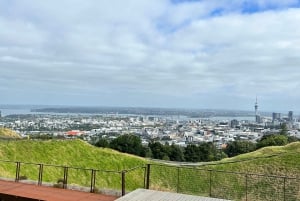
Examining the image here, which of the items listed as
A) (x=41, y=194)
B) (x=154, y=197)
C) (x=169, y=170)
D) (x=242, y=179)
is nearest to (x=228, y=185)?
(x=242, y=179)

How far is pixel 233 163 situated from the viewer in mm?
30406

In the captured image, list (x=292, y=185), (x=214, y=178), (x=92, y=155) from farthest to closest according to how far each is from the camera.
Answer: (x=92, y=155), (x=214, y=178), (x=292, y=185)

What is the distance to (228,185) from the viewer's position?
25109 millimetres

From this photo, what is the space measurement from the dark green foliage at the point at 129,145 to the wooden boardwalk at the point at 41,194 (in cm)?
3276

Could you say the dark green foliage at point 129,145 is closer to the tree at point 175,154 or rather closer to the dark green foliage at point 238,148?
the tree at point 175,154

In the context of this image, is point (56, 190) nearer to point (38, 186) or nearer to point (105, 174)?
point (38, 186)

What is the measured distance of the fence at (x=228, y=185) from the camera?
23.6 meters

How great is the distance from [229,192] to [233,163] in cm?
655

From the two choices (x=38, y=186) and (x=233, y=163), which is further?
(x=233, y=163)

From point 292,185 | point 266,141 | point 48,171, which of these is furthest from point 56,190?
point 266,141

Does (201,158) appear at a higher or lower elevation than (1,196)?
lower

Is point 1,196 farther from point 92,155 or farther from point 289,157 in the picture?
point 289,157

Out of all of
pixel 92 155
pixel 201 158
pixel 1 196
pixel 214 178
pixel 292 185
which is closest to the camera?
pixel 1 196

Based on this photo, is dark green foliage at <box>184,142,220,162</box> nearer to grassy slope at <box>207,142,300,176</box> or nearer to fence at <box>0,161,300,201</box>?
grassy slope at <box>207,142,300,176</box>
